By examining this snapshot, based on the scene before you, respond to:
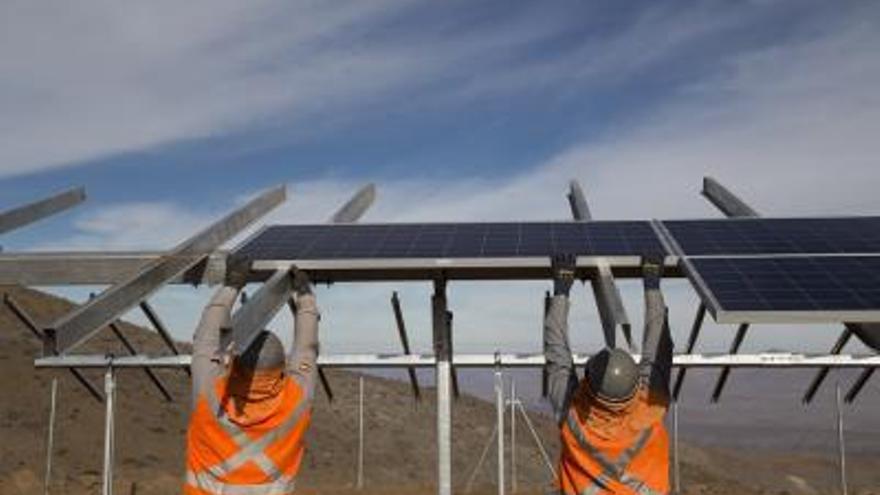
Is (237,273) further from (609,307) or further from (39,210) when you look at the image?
(39,210)

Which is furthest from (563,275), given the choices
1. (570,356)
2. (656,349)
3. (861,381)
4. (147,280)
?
(861,381)

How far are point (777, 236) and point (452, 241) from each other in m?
3.59

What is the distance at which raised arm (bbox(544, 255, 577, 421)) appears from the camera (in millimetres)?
6602

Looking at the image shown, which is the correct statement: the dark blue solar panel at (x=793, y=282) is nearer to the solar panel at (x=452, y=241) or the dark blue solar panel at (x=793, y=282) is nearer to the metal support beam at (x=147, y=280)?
the solar panel at (x=452, y=241)

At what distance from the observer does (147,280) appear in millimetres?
9586

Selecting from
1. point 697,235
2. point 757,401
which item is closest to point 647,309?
point 697,235

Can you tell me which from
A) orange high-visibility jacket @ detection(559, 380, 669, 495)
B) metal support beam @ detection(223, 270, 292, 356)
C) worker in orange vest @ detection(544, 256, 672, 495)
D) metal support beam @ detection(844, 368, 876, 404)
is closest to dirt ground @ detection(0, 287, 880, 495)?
metal support beam @ detection(844, 368, 876, 404)

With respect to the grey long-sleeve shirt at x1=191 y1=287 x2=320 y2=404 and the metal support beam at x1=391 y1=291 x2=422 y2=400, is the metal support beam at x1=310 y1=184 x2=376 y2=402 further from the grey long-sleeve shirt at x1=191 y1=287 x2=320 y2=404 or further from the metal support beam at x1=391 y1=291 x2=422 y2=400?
the grey long-sleeve shirt at x1=191 y1=287 x2=320 y2=404

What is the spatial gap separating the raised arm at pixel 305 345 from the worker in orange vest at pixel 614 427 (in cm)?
159

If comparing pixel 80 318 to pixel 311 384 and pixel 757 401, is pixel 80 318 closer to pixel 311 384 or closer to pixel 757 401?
pixel 311 384

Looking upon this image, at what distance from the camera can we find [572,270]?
25.4 ft

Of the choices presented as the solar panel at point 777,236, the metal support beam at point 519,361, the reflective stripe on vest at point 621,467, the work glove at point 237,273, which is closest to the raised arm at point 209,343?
the work glove at point 237,273

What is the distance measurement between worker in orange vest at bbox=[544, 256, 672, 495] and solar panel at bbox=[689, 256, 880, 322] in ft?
4.67

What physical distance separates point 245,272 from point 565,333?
236 cm
